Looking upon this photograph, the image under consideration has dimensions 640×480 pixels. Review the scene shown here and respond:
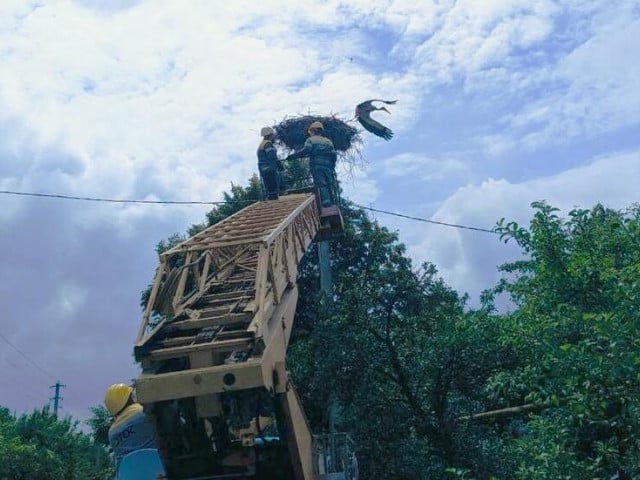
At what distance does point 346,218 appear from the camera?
21.6 meters

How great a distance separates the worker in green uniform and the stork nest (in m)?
2.48

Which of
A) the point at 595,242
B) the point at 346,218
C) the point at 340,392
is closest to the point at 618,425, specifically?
the point at 595,242

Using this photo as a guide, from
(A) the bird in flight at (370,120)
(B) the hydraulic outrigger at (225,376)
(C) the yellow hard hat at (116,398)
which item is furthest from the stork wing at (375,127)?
(C) the yellow hard hat at (116,398)

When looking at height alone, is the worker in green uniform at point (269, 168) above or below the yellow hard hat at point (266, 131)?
below

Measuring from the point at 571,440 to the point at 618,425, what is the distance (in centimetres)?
56

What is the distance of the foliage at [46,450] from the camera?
21.0m

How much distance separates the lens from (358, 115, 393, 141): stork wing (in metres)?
17.9

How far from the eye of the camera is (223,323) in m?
7.61

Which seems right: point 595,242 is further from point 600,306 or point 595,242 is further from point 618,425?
point 618,425

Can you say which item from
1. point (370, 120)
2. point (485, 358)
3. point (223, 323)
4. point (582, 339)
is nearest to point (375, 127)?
point (370, 120)

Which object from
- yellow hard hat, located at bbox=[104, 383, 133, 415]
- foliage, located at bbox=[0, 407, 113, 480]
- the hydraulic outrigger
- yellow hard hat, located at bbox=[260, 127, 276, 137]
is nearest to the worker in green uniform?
yellow hard hat, located at bbox=[260, 127, 276, 137]

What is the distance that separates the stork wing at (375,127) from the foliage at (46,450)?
13.3 m

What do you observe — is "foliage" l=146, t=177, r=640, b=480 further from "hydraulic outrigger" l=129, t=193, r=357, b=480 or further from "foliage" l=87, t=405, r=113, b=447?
"foliage" l=87, t=405, r=113, b=447

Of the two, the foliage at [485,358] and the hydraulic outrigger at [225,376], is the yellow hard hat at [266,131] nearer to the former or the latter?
the foliage at [485,358]
